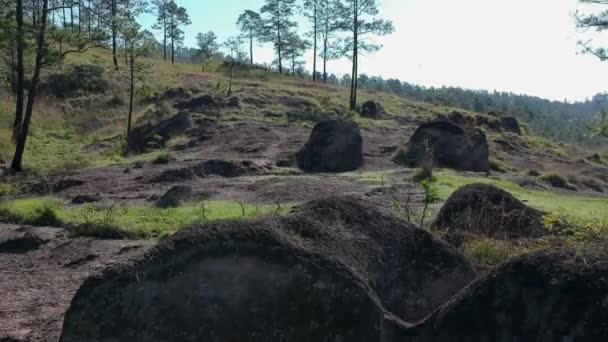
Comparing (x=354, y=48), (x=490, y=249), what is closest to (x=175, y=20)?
(x=354, y=48)

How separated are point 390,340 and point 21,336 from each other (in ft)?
11.4

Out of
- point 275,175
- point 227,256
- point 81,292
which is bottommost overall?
point 275,175

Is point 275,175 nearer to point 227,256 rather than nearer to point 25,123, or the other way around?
point 25,123

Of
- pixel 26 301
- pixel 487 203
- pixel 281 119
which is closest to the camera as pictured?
pixel 26 301

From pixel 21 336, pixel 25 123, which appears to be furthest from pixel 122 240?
pixel 25 123

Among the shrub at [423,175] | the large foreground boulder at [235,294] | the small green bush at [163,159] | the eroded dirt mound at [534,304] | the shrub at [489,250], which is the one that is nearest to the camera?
the eroded dirt mound at [534,304]

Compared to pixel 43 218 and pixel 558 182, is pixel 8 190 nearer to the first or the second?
pixel 43 218

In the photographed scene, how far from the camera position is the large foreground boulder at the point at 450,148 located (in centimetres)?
2381

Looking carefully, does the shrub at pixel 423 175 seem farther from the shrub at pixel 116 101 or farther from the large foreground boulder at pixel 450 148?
the shrub at pixel 116 101

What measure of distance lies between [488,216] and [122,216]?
6077 mm

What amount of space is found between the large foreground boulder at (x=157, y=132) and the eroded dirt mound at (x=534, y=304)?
79.7 ft

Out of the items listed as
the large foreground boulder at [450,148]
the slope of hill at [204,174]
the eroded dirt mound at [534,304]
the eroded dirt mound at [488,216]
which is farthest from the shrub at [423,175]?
the eroded dirt mound at [534,304]

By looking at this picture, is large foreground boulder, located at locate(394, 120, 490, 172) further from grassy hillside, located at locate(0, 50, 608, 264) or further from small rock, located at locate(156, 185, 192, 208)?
small rock, located at locate(156, 185, 192, 208)

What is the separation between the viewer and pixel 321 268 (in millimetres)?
4598
